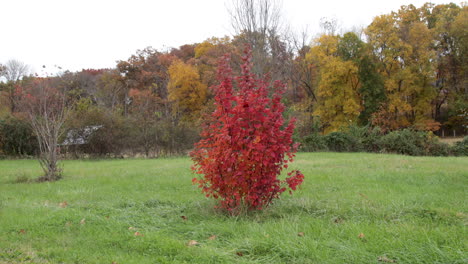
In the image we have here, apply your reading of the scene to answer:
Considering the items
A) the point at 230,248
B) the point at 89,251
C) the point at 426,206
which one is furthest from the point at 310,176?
the point at 89,251

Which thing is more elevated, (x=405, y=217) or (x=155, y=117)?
(x=155, y=117)

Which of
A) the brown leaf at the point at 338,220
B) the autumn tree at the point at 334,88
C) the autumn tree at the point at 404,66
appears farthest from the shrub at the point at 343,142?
the brown leaf at the point at 338,220

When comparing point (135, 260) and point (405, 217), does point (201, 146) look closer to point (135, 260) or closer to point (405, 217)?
point (135, 260)

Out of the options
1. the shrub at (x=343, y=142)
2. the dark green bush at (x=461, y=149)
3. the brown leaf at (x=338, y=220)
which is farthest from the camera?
the shrub at (x=343, y=142)

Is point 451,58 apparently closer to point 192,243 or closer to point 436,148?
point 436,148

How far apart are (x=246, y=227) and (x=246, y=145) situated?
1131 millimetres

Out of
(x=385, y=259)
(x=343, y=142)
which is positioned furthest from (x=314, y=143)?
(x=385, y=259)

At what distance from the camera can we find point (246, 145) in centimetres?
519

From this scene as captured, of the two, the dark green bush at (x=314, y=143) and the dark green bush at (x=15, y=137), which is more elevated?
the dark green bush at (x=15, y=137)

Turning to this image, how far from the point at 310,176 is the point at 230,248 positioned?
5738 millimetres

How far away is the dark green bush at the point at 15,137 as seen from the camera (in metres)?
20.0

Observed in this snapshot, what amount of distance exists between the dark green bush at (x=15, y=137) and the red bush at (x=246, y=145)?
17.8 m

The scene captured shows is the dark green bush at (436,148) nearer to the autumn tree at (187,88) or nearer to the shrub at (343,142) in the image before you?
the shrub at (343,142)

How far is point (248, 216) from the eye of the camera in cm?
529
